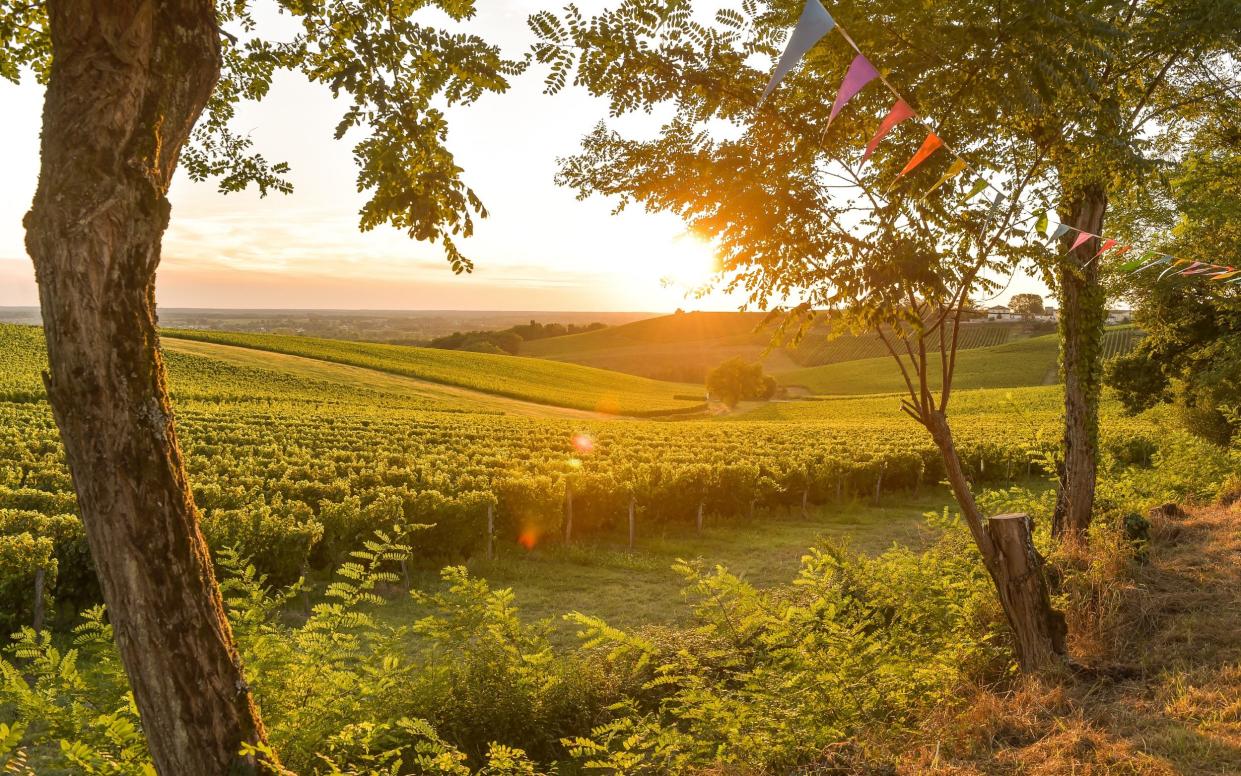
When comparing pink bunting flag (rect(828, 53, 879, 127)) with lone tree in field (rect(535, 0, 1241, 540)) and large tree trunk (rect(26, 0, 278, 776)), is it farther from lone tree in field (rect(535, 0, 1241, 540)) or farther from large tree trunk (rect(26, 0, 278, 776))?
large tree trunk (rect(26, 0, 278, 776))

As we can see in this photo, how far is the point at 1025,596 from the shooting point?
5.66 m

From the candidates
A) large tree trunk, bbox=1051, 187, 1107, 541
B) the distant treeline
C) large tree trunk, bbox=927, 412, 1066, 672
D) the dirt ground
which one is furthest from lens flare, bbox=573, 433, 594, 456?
the distant treeline

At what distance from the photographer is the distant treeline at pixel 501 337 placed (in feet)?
351

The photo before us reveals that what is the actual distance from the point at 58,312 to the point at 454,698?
4.15m

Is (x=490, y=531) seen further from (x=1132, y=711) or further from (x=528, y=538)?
(x=1132, y=711)

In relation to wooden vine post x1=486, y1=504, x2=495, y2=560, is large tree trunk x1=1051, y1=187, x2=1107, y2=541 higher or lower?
higher

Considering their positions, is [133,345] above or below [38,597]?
above

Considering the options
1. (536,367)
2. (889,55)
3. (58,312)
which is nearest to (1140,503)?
(889,55)

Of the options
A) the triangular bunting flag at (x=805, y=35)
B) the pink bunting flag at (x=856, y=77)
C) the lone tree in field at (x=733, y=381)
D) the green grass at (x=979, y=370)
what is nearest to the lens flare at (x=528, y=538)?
the pink bunting flag at (x=856, y=77)

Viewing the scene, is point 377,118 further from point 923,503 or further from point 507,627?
point 923,503

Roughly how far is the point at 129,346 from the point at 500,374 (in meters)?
66.1

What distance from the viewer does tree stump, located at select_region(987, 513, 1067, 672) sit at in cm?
561

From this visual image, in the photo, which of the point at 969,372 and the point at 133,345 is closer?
the point at 133,345

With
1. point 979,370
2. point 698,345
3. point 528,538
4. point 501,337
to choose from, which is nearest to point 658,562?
point 528,538
